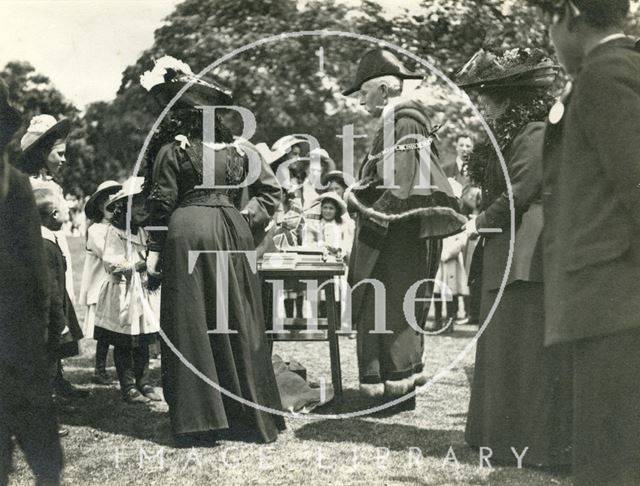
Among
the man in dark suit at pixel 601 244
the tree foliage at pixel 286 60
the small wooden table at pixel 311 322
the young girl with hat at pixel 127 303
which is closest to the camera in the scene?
the man in dark suit at pixel 601 244

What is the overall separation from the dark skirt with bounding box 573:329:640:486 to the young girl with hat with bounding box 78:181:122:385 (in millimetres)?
4536

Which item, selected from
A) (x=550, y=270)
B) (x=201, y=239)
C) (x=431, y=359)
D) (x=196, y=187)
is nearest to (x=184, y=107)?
(x=196, y=187)

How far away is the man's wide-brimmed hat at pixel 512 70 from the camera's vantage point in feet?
13.7

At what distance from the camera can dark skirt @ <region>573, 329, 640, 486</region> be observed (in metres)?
2.65

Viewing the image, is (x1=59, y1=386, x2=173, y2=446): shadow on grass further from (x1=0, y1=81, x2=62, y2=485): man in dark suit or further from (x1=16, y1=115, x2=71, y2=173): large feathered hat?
(x1=16, y1=115, x2=71, y2=173): large feathered hat

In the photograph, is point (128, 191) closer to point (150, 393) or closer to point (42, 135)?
point (150, 393)

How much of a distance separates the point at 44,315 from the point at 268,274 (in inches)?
85.6

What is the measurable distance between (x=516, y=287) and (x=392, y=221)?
112cm

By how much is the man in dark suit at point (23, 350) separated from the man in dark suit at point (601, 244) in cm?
208

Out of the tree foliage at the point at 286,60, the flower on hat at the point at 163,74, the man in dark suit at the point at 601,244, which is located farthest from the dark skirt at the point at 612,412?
the tree foliage at the point at 286,60

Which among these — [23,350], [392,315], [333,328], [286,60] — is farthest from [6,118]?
[286,60]

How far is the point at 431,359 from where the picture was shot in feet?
26.3

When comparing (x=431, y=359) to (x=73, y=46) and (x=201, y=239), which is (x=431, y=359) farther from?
(x=73, y=46)

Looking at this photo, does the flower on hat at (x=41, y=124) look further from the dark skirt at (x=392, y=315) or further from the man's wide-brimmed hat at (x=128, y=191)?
the dark skirt at (x=392, y=315)
